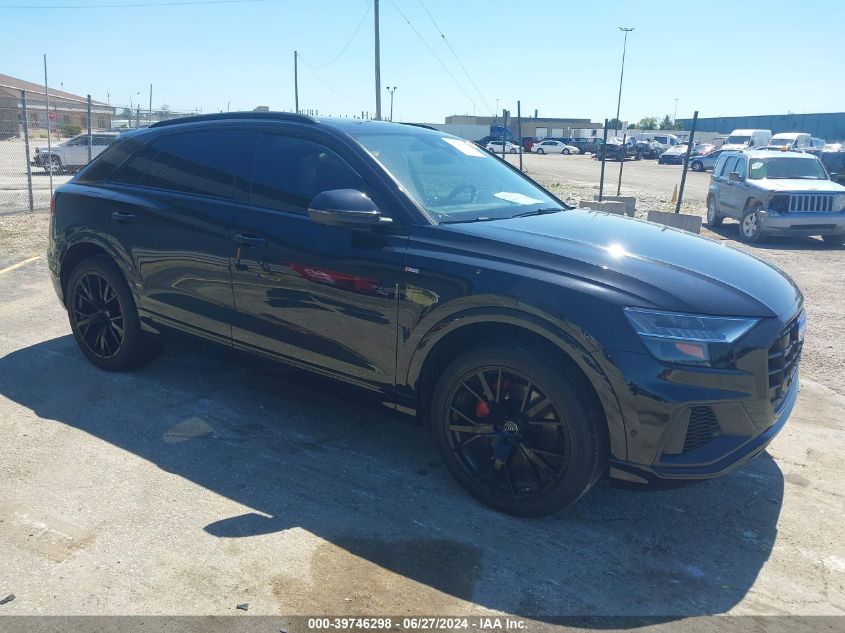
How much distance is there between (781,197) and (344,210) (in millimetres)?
11234

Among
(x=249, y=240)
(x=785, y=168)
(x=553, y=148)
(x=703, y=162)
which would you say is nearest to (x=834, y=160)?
(x=785, y=168)

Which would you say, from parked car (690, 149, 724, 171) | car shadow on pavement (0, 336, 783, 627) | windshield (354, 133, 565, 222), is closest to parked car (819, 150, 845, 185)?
parked car (690, 149, 724, 171)

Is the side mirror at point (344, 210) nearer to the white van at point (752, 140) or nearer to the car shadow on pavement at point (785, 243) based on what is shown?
Answer: the car shadow on pavement at point (785, 243)

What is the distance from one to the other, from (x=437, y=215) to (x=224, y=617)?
2.10 meters

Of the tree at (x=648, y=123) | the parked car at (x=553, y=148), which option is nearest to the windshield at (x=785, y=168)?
the parked car at (x=553, y=148)

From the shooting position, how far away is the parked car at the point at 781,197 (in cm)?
1221

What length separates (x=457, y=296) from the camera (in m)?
3.28

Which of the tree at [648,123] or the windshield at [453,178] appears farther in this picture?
the tree at [648,123]

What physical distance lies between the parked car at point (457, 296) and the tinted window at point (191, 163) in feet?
0.05

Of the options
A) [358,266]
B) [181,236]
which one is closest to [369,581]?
[358,266]

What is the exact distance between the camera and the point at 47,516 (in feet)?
10.7

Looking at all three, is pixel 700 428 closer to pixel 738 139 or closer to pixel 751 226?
pixel 751 226

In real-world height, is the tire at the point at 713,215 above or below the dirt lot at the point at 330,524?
above

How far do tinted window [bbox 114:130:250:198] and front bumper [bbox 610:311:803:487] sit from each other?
8.62 feet
